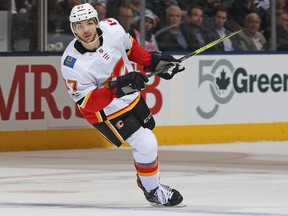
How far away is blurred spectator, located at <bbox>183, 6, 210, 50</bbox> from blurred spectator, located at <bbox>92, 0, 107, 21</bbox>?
1164mm

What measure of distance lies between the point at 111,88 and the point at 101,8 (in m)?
6.26

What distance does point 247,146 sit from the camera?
52.2 feet

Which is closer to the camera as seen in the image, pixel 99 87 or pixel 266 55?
pixel 99 87

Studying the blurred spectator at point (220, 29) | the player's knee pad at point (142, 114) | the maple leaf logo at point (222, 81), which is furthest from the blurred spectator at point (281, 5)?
the player's knee pad at point (142, 114)

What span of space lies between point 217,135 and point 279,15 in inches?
75.4

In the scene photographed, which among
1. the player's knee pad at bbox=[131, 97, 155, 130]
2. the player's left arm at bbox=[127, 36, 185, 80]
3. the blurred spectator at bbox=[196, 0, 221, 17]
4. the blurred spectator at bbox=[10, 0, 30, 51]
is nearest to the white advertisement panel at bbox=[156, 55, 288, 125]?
the blurred spectator at bbox=[196, 0, 221, 17]

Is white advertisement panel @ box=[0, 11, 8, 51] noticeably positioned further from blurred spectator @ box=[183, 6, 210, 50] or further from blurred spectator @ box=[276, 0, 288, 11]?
blurred spectator @ box=[276, 0, 288, 11]

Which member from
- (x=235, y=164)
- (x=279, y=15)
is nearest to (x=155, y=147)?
(x=235, y=164)

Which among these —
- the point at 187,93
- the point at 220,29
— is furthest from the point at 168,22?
the point at 187,93

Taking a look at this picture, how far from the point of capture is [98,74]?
9.43 metres

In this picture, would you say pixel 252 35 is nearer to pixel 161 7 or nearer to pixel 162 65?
pixel 161 7

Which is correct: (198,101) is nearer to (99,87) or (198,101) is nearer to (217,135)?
(217,135)

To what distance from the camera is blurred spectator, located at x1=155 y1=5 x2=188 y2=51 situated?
1596cm

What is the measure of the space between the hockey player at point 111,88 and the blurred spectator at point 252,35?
699cm
